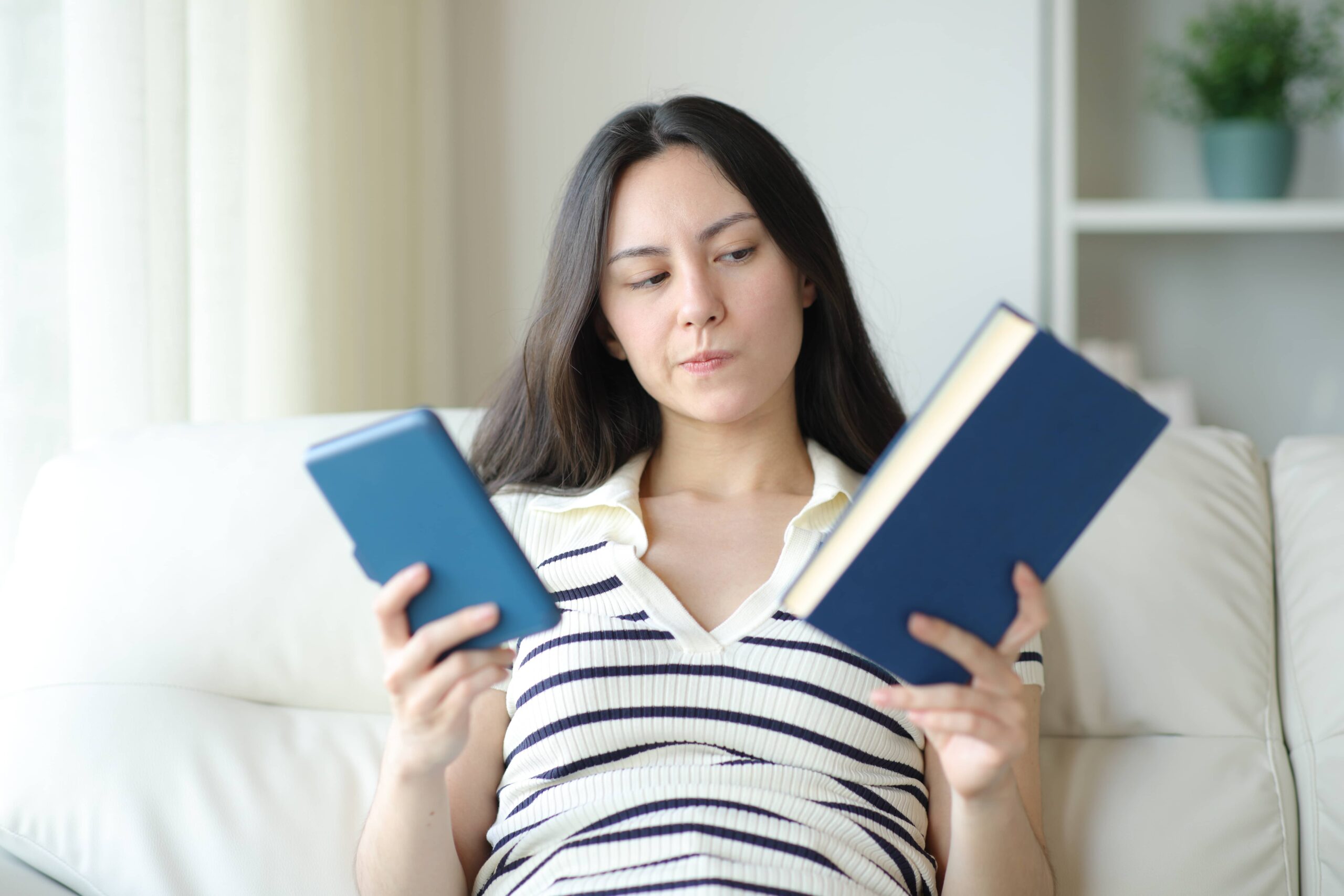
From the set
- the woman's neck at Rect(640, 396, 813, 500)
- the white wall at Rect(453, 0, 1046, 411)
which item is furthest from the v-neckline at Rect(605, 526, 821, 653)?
the white wall at Rect(453, 0, 1046, 411)

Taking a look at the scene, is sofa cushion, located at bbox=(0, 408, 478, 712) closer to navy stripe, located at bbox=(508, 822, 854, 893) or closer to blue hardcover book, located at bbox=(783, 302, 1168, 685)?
navy stripe, located at bbox=(508, 822, 854, 893)

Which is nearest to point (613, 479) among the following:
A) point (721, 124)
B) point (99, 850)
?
point (721, 124)

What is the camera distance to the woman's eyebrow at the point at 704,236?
1.14m

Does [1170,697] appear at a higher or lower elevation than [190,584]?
lower

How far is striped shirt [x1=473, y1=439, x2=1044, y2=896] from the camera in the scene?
3.20 feet

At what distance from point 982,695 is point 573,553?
0.50m

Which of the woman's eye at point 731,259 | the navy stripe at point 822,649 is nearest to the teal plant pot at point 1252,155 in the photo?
the woman's eye at point 731,259

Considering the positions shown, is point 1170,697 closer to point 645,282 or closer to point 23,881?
point 645,282

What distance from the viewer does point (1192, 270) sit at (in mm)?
2484

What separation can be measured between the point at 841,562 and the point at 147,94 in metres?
1.26

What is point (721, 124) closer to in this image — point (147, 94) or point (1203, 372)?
point (147, 94)

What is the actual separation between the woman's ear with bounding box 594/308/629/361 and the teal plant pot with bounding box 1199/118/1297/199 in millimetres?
1556

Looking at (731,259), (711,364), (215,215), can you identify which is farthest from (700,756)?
(215,215)

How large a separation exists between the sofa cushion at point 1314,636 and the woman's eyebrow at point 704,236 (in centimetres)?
75
